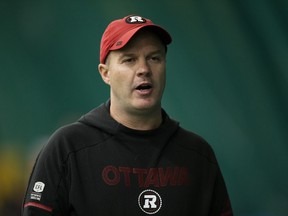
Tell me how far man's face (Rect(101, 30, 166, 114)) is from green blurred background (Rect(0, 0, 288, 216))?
1.09m

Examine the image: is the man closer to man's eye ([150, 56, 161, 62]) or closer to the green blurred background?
man's eye ([150, 56, 161, 62])

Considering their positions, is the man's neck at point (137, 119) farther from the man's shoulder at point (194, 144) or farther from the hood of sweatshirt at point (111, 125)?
the man's shoulder at point (194, 144)

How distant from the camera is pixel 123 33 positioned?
6.82ft

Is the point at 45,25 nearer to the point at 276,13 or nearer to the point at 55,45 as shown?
the point at 55,45

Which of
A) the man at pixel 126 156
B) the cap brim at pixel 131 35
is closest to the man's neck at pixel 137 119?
the man at pixel 126 156

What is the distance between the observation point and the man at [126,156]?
200 centimetres

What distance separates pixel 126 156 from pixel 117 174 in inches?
3.0

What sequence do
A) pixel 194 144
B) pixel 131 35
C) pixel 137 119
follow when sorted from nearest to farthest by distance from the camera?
pixel 131 35
pixel 137 119
pixel 194 144

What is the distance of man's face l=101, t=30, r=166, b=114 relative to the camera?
204cm

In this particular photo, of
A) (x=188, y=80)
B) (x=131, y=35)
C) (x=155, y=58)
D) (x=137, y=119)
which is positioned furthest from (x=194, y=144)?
(x=188, y=80)

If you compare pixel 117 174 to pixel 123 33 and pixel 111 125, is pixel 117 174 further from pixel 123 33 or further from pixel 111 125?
pixel 123 33

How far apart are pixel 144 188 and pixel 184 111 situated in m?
1.18

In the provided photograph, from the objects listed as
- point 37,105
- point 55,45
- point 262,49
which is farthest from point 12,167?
point 262,49

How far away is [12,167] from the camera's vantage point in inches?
122
